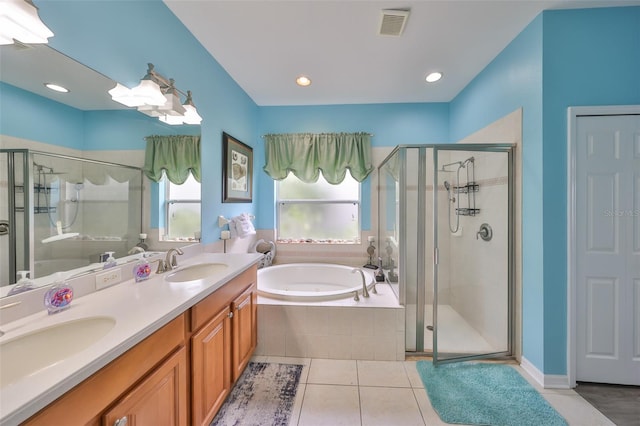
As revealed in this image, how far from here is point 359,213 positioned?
133 inches

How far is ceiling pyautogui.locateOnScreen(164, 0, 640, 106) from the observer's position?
1723 millimetres

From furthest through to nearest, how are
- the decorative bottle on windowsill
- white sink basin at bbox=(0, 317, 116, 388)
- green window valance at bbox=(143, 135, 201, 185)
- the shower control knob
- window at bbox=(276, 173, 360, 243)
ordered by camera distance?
window at bbox=(276, 173, 360, 243), the decorative bottle on windowsill, the shower control knob, green window valance at bbox=(143, 135, 201, 185), white sink basin at bbox=(0, 317, 116, 388)

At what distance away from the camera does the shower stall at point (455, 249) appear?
2.14 meters

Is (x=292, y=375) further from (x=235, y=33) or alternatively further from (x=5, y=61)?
(x=235, y=33)

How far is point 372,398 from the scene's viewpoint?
67.2 inches

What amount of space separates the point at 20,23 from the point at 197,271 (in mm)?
1454

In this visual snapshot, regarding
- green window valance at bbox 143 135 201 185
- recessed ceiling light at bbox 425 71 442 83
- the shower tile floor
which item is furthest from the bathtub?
recessed ceiling light at bbox 425 71 442 83

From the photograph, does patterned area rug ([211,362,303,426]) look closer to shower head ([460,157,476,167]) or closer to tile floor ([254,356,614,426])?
tile floor ([254,356,614,426])

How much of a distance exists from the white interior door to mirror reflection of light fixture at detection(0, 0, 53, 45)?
302cm

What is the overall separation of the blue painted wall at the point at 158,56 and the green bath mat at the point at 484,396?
2204 millimetres

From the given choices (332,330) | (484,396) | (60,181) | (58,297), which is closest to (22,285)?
(58,297)

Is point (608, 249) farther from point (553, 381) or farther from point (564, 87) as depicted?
point (564, 87)

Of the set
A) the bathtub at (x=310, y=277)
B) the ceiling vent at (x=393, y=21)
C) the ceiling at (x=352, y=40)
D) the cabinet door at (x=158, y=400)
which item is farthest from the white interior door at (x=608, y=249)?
the cabinet door at (x=158, y=400)

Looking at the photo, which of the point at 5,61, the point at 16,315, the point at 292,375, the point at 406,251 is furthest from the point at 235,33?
the point at 292,375
